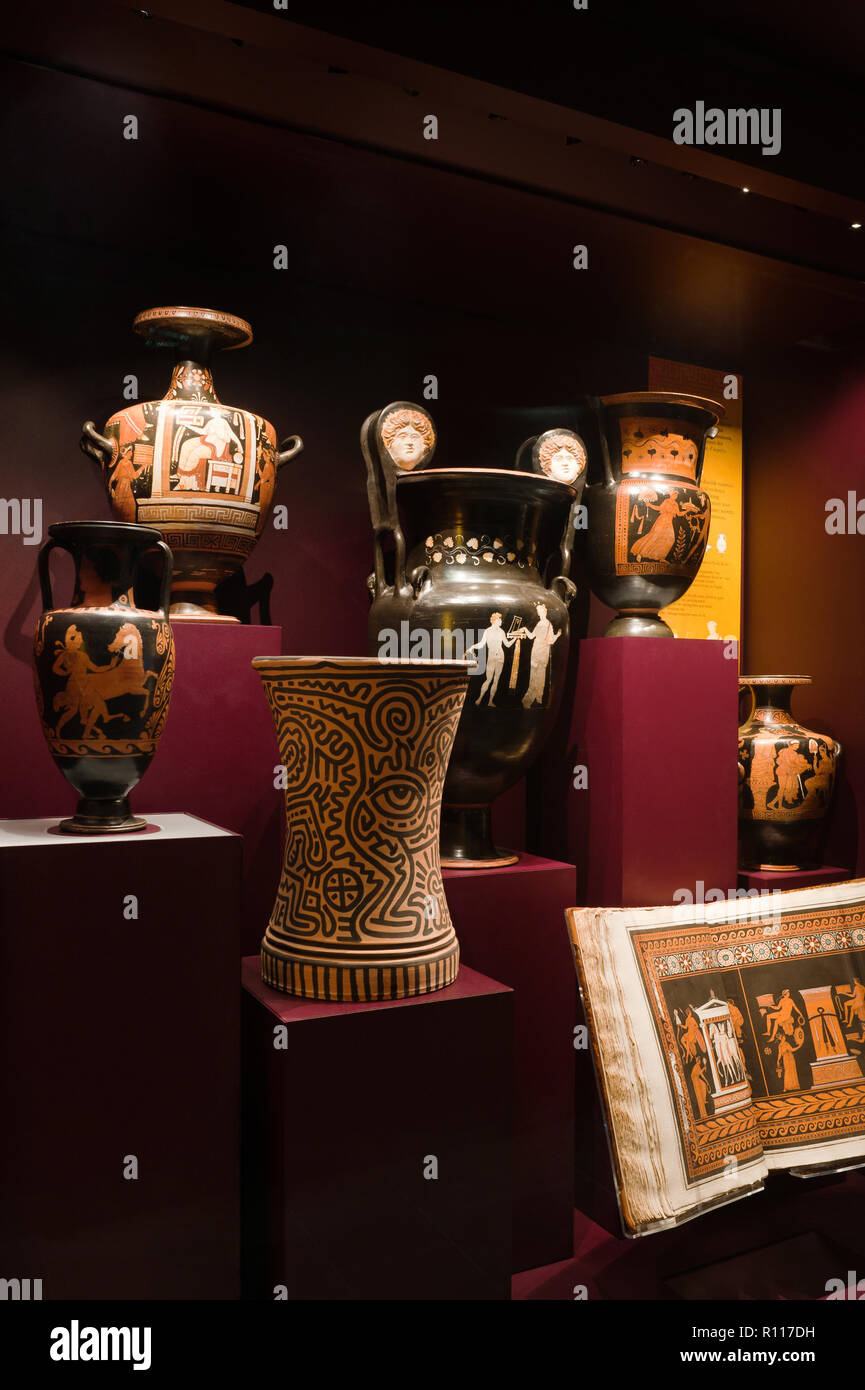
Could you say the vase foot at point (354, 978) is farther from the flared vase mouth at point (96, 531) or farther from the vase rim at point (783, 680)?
the vase rim at point (783, 680)

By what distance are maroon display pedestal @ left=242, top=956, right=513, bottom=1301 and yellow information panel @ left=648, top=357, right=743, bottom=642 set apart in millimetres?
1319

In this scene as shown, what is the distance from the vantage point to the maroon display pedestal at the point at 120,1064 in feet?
3.84

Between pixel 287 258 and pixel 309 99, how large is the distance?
1.53 ft

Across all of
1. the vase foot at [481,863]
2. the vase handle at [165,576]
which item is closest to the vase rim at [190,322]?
the vase handle at [165,576]

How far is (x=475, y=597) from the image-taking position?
1668 millimetres

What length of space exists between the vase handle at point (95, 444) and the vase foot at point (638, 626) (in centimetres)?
97

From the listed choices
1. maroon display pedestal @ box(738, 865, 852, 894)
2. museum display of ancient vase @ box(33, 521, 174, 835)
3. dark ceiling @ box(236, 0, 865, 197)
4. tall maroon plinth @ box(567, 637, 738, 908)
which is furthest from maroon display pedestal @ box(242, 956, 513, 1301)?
dark ceiling @ box(236, 0, 865, 197)

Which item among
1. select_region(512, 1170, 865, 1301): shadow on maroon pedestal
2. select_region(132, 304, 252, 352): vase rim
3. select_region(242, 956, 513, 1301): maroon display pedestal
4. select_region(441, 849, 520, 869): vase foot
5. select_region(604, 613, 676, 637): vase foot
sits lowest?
select_region(512, 1170, 865, 1301): shadow on maroon pedestal

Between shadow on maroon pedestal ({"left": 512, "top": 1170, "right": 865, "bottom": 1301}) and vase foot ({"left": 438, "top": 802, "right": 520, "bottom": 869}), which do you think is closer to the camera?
shadow on maroon pedestal ({"left": 512, "top": 1170, "right": 865, "bottom": 1301})

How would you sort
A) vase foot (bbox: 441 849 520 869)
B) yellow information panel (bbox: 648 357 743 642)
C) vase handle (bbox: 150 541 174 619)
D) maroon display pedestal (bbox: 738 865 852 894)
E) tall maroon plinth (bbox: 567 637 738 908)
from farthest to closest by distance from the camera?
1. yellow information panel (bbox: 648 357 743 642)
2. maroon display pedestal (bbox: 738 865 852 894)
3. tall maroon plinth (bbox: 567 637 738 908)
4. vase foot (bbox: 441 849 520 869)
5. vase handle (bbox: 150 541 174 619)

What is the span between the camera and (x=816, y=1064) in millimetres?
1684

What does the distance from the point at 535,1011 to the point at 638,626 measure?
744mm

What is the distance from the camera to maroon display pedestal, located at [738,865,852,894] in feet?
6.86

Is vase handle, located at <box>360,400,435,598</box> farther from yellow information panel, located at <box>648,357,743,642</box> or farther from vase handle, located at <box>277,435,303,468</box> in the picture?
yellow information panel, located at <box>648,357,743,642</box>
